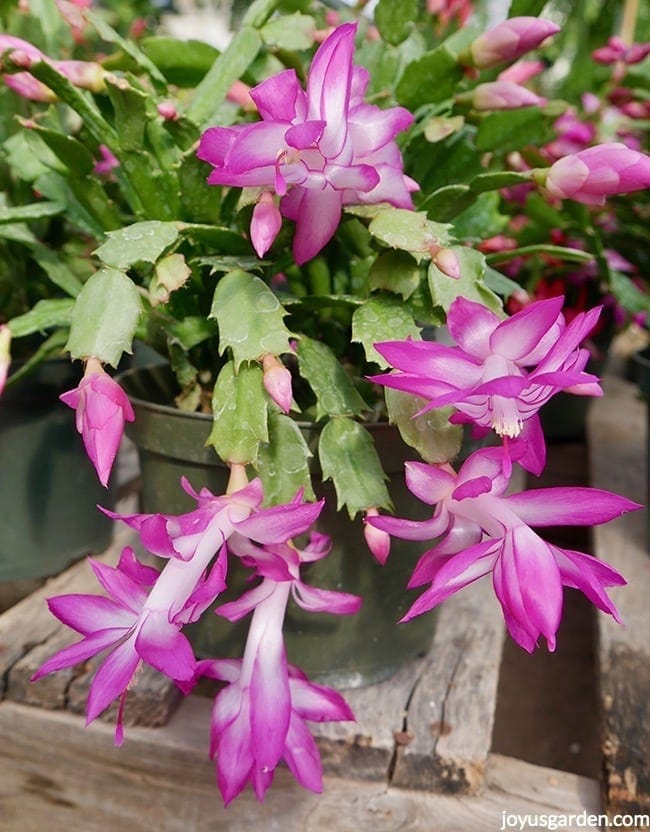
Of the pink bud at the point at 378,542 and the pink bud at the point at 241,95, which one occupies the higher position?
the pink bud at the point at 241,95

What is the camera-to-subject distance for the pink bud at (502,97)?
0.67 metres

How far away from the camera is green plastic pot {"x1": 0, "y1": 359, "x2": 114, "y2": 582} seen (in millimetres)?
841

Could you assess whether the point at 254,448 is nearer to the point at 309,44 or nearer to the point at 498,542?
the point at 498,542

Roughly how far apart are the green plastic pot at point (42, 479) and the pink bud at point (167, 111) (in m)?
0.32

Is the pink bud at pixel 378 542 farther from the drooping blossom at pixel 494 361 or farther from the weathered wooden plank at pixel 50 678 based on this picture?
the weathered wooden plank at pixel 50 678

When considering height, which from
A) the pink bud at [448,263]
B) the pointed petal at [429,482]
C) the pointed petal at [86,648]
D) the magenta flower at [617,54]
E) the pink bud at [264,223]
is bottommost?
the pointed petal at [86,648]

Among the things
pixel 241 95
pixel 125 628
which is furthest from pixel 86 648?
pixel 241 95

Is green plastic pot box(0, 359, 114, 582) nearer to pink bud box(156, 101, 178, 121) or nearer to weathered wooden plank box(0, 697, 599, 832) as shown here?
weathered wooden plank box(0, 697, 599, 832)

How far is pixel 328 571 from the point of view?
2.16 feet

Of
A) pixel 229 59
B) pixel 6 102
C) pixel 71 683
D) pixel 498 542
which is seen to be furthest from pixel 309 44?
pixel 71 683

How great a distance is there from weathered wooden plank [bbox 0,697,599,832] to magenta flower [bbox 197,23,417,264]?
0.44m

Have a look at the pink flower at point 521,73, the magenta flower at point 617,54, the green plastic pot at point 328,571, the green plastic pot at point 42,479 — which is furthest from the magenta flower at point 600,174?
the magenta flower at point 617,54

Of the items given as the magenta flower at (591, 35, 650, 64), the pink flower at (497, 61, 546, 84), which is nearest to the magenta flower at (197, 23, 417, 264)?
the pink flower at (497, 61, 546, 84)

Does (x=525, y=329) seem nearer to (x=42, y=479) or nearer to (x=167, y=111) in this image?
(x=167, y=111)
